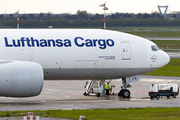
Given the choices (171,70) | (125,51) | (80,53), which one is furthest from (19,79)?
(171,70)

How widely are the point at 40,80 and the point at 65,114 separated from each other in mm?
3745

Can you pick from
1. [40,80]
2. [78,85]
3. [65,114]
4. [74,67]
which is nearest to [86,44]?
[74,67]

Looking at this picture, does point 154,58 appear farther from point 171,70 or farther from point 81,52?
point 171,70

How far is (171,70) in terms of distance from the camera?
58.2 meters

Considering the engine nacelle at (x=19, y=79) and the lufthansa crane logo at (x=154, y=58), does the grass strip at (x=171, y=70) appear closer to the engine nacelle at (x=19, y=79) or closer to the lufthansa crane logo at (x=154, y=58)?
the lufthansa crane logo at (x=154, y=58)

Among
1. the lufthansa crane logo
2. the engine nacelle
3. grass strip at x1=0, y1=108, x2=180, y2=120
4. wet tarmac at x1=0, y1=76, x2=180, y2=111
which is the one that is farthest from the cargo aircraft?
grass strip at x1=0, y1=108, x2=180, y2=120

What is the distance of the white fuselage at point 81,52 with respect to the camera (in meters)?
29.3

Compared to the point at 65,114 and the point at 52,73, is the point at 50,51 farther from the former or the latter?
the point at 65,114

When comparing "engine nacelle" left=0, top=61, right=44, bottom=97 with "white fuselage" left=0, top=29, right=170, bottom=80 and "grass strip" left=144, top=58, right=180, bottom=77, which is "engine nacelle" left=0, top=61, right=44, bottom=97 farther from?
"grass strip" left=144, top=58, right=180, bottom=77

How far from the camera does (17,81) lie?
24969 millimetres

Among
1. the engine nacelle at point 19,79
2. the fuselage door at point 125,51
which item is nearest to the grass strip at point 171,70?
the fuselage door at point 125,51

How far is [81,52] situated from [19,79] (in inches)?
282

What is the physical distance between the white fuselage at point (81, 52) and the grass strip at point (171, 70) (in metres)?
20.5

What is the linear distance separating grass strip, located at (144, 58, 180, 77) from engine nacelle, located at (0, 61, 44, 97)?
30566 millimetres
